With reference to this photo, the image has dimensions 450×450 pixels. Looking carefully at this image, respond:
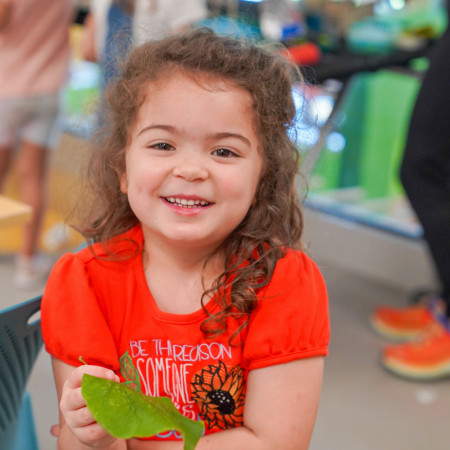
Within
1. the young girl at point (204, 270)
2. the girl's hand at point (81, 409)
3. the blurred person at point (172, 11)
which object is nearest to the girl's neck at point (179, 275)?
the young girl at point (204, 270)

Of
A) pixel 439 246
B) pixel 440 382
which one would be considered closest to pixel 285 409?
pixel 439 246

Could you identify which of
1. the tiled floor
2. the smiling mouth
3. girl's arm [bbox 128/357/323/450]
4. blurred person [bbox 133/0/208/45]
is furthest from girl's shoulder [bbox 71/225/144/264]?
blurred person [bbox 133/0/208/45]

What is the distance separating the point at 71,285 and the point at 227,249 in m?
0.24

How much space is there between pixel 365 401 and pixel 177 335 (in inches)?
53.0

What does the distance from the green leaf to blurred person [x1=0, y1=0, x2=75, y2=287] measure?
6.45 ft

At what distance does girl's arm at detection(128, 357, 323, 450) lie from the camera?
0.91m

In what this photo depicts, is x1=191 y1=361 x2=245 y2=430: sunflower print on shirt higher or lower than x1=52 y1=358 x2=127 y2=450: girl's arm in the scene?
lower

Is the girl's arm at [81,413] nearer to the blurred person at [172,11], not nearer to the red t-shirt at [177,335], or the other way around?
the red t-shirt at [177,335]

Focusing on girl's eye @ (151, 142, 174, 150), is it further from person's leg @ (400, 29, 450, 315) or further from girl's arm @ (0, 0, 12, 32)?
girl's arm @ (0, 0, 12, 32)

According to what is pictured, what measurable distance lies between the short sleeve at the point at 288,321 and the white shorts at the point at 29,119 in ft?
5.98

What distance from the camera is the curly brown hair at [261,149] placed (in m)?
0.95

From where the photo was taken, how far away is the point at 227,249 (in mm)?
1017

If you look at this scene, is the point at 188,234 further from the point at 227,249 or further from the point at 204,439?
the point at 204,439

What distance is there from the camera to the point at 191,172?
869mm
